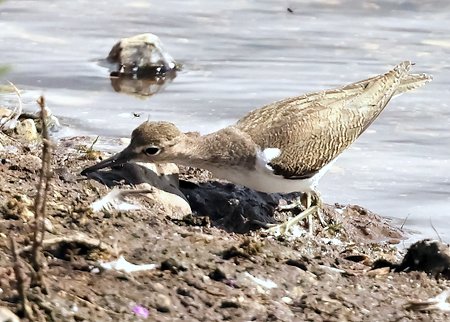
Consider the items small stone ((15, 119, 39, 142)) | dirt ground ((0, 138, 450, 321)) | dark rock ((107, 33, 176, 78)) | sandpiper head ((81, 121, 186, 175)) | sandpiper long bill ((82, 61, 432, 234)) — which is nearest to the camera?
dirt ground ((0, 138, 450, 321))

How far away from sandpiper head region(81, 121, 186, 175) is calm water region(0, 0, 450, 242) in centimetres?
150

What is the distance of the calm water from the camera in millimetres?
8156

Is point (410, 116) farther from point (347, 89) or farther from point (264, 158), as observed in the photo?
point (264, 158)

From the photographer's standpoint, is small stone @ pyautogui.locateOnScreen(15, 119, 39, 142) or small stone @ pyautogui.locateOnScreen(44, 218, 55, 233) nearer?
small stone @ pyautogui.locateOnScreen(44, 218, 55, 233)

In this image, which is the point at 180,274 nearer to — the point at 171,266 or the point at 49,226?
the point at 171,266

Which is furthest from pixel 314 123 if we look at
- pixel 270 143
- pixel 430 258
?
pixel 430 258

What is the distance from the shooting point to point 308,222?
6.86m

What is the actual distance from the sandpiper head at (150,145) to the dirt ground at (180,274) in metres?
0.66

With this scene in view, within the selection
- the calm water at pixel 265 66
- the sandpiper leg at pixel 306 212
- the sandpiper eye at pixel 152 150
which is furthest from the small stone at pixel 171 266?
the calm water at pixel 265 66

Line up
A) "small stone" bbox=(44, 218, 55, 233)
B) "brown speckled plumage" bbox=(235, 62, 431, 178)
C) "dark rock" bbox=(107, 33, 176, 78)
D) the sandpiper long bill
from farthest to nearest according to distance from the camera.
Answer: "dark rock" bbox=(107, 33, 176, 78) < "brown speckled plumage" bbox=(235, 62, 431, 178) < the sandpiper long bill < "small stone" bbox=(44, 218, 55, 233)

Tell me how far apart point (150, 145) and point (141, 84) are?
3476 mm

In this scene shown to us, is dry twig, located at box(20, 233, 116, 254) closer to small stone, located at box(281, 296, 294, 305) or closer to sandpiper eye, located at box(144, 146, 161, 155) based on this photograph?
small stone, located at box(281, 296, 294, 305)

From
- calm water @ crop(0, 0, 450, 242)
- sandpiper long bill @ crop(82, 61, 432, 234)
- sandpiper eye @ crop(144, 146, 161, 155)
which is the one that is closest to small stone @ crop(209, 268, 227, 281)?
sandpiper long bill @ crop(82, 61, 432, 234)

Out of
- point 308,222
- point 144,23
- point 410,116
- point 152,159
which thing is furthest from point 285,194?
point 144,23
